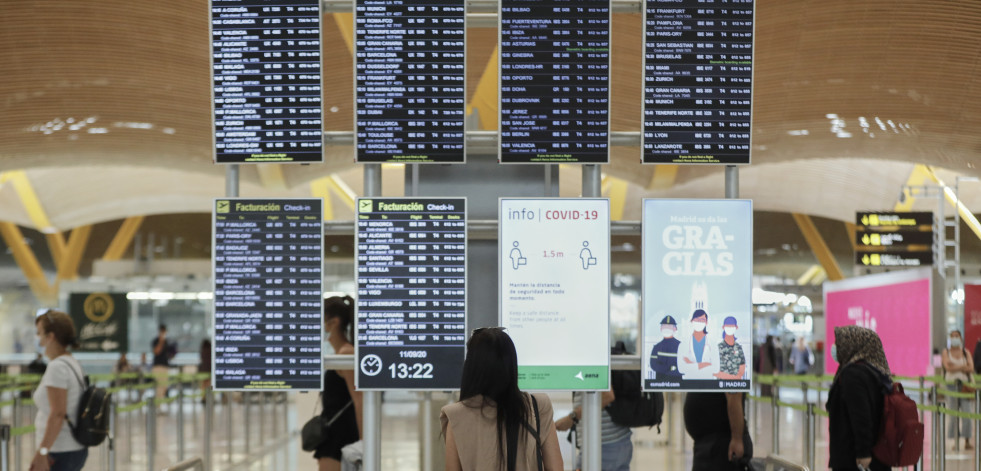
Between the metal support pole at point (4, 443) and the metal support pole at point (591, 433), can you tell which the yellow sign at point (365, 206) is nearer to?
the metal support pole at point (591, 433)

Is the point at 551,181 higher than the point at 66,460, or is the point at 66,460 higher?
the point at 551,181

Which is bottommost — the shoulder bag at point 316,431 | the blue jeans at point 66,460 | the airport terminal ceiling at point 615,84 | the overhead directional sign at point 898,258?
the blue jeans at point 66,460

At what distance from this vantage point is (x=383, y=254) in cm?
504

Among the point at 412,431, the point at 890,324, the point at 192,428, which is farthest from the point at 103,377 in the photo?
the point at 890,324

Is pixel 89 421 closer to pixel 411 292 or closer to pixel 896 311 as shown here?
pixel 411 292

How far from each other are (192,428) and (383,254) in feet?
42.8

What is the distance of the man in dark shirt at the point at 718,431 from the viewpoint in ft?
19.6

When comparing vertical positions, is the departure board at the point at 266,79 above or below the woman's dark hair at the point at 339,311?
above

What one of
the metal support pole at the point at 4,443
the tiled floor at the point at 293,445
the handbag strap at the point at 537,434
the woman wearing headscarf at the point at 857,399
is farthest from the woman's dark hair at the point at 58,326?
the woman wearing headscarf at the point at 857,399

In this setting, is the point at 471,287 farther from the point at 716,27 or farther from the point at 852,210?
the point at 852,210

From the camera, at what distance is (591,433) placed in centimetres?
511

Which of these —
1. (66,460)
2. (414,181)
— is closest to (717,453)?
(414,181)

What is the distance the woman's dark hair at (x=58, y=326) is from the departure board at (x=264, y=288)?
47.5 inches

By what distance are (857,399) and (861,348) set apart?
0.29m
